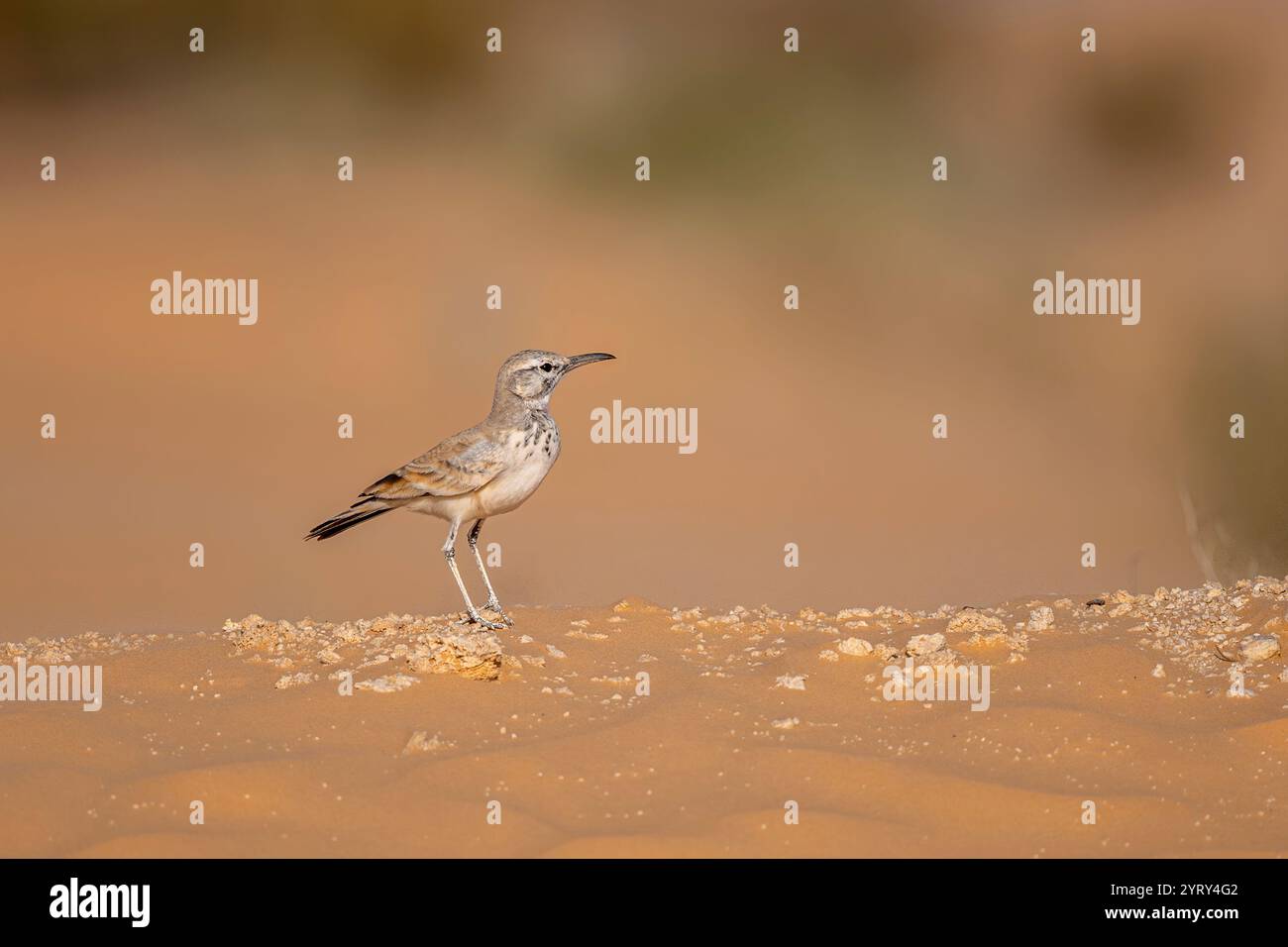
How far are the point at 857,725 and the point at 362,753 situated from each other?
74.6 inches

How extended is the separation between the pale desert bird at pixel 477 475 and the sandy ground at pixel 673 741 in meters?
0.56

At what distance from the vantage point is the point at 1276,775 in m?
4.82

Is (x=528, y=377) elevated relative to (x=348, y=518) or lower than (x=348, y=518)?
elevated

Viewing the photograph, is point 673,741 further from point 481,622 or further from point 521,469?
point 521,469

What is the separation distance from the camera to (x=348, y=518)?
6875mm

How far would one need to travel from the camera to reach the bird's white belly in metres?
6.94

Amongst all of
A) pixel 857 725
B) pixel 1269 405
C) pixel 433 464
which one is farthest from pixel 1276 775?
pixel 1269 405

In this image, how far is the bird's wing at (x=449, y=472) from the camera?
6.88 m

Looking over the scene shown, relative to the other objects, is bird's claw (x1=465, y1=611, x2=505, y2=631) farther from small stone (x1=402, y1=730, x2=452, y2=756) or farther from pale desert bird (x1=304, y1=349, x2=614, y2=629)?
small stone (x1=402, y1=730, x2=452, y2=756)

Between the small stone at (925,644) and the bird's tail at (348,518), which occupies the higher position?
the bird's tail at (348,518)

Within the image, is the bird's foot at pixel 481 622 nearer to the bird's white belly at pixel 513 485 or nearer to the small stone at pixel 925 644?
the bird's white belly at pixel 513 485

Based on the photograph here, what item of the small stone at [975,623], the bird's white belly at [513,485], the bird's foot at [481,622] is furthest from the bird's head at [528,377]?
the small stone at [975,623]

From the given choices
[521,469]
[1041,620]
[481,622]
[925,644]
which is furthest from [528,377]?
[1041,620]

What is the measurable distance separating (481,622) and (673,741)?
5.93 feet
